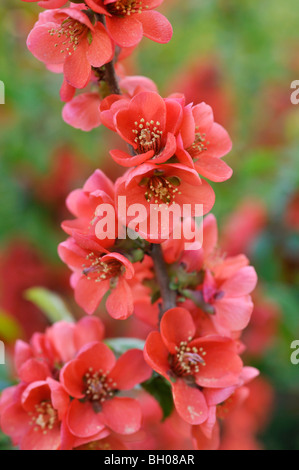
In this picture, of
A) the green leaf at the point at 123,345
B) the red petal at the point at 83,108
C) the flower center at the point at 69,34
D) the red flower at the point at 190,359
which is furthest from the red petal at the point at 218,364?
the flower center at the point at 69,34

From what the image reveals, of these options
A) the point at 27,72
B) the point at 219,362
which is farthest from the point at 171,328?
the point at 27,72

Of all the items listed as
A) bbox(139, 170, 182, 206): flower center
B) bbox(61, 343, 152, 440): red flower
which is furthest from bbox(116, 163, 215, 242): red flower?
bbox(61, 343, 152, 440): red flower

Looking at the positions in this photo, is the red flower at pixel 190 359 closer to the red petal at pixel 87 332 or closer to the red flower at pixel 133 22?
the red petal at pixel 87 332

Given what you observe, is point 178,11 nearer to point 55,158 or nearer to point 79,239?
point 55,158

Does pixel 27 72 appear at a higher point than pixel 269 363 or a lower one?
higher

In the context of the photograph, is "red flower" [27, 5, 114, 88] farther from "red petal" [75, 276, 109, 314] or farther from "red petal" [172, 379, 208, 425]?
"red petal" [172, 379, 208, 425]
